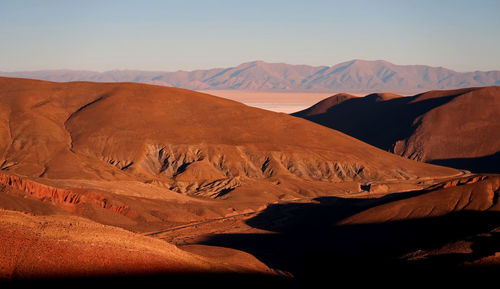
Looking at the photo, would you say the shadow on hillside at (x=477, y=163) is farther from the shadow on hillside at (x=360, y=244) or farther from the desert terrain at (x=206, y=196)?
the shadow on hillside at (x=360, y=244)

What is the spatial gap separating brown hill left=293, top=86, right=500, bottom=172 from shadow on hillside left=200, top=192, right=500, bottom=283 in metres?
67.9

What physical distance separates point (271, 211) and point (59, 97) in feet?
206

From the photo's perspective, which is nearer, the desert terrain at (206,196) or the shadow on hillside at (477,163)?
the desert terrain at (206,196)

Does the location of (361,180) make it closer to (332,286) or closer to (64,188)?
(64,188)

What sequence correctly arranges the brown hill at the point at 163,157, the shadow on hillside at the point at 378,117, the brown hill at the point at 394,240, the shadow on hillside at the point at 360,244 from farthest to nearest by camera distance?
the shadow on hillside at the point at 378,117 < the brown hill at the point at 163,157 < the shadow on hillside at the point at 360,244 < the brown hill at the point at 394,240

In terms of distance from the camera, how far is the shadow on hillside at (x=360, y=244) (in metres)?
42.5

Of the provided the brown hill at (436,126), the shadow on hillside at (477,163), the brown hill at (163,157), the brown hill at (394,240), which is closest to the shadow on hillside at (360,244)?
the brown hill at (394,240)

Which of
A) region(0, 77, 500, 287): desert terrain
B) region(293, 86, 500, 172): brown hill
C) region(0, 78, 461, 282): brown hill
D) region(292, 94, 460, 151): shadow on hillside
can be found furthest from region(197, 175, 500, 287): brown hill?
region(292, 94, 460, 151): shadow on hillside

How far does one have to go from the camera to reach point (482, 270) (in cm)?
3634

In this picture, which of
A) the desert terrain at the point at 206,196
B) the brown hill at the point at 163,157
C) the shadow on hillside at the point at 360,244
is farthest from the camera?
the brown hill at the point at 163,157

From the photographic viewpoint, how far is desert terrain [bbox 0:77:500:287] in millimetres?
38406

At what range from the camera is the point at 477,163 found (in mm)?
129000

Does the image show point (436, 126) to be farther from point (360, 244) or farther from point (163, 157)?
point (360, 244)

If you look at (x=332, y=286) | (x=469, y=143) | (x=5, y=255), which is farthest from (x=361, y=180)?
(x=5, y=255)
